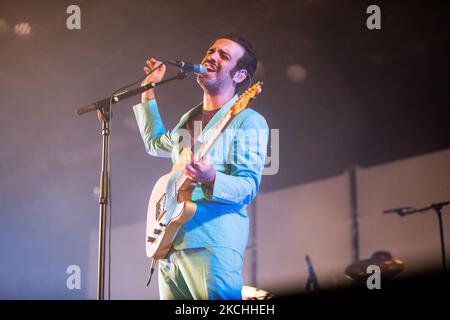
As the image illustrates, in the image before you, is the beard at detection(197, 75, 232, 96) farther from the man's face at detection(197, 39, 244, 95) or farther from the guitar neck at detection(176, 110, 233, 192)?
the guitar neck at detection(176, 110, 233, 192)

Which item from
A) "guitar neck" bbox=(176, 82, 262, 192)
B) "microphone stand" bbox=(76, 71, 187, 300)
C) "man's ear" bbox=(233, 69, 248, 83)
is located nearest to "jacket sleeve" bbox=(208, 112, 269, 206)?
"guitar neck" bbox=(176, 82, 262, 192)

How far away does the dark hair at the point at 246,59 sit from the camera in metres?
2.99

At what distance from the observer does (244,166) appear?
2.69m

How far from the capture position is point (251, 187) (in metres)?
2.65

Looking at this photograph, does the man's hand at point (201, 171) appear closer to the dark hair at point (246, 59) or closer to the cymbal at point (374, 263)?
the dark hair at point (246, 59)

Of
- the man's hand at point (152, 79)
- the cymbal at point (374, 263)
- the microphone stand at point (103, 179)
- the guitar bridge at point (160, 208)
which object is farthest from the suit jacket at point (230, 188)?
the cymbal at point (374, 263)

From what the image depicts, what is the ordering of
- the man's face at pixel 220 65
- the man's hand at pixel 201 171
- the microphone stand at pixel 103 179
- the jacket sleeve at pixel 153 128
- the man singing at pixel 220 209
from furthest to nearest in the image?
the jacket sleeve at pixel 153 128, the man's face at pixel 220 65, the microphone stand at pixel 103 179, the man singing at pixel 220 209, the man's hand at pixel 201 171

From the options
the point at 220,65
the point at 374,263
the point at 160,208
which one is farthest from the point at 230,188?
the point at 374,263

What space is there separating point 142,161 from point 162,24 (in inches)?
28.4

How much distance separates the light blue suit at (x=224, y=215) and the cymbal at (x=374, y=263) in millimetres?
594

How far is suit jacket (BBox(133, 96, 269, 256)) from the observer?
8.50ft

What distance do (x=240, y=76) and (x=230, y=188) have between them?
0.65 m

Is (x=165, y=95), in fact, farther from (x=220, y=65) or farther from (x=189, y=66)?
(x=189, y=66)
